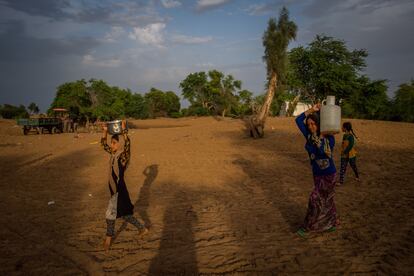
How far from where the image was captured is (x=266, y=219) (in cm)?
608

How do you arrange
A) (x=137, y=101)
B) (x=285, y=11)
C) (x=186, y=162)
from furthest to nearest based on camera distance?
(x=137, y=101) → (x=285, y=11) → (x=186, y=162)

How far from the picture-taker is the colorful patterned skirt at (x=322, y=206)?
5016 mm

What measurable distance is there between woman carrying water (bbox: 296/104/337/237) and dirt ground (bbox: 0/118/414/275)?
0.24 m

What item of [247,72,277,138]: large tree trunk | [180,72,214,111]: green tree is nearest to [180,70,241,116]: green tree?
[180,72,214,111]: green tree

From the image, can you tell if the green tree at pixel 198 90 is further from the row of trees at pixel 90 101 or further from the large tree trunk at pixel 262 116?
the large tree trunk at pixel 262 116

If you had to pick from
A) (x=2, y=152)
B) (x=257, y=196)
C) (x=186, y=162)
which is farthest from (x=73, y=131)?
(x=257, y=196)

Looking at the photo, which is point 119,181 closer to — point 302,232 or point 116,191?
point 116,191

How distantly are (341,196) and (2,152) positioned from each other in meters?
16.3

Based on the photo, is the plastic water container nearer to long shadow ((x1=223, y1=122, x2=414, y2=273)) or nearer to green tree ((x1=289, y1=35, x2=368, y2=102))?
long shadow ((x1=223, y1=122, x2=414, y2=273))

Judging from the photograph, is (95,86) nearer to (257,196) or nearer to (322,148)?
(257,196)

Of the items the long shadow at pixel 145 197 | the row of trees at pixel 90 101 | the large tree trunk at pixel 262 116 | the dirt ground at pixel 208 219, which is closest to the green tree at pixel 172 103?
the row of trees at pixel 90 101

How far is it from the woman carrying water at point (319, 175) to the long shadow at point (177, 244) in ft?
6.11

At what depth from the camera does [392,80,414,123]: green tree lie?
106ft

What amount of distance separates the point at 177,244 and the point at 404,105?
→ 35701 mm
